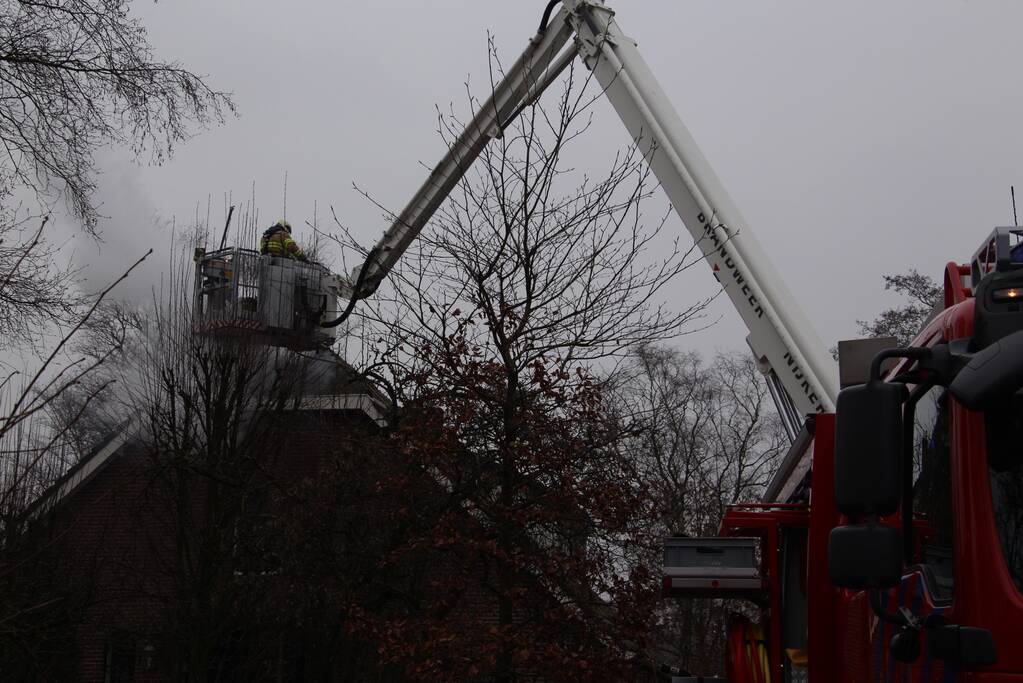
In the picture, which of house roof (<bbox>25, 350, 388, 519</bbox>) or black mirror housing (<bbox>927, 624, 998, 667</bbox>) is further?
house roof (<bbox>25, 350, 388, 519</bbox>)

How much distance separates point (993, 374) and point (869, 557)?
26.7 inches

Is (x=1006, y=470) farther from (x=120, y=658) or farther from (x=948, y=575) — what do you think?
(x=120, y=658)

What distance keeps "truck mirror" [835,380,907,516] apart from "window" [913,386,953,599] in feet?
1.26

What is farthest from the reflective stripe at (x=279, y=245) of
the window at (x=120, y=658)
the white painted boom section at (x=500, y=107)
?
the window at (x=120, y=658)

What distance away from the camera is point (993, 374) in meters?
3.44

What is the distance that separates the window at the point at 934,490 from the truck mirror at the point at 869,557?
0.30 meters

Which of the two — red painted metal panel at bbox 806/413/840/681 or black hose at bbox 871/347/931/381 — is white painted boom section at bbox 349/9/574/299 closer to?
red painted metal panel at bbox 806/413/840/681

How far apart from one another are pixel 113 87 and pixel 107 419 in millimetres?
13259

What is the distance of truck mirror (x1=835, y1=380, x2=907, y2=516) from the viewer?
10.9 feet

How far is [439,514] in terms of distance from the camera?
9.34m

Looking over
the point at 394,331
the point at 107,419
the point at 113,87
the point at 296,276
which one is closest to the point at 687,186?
the point at 394,331

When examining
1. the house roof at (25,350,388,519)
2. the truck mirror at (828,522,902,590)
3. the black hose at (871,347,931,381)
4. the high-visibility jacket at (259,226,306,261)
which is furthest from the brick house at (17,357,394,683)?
the truck mirror at (828,522,902,590)

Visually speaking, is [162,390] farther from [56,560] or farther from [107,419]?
[56,560]

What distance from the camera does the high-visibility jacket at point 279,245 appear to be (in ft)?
59.5
